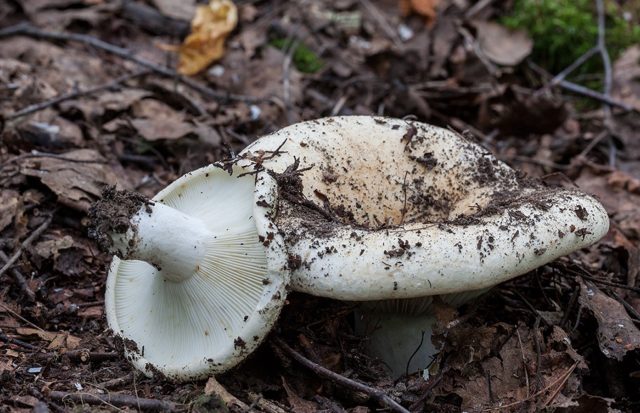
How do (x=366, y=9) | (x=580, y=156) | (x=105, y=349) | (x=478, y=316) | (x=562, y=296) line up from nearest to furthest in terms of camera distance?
(x=105, y=349) < (x=478, y=316) < (x=562, y=296) < (x=580, y=156) < (x=366, y=9)

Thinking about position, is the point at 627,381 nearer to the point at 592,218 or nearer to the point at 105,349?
the point at 592,218

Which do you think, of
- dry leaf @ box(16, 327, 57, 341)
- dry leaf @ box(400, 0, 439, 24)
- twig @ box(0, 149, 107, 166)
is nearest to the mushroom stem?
dry leaf @ box(16, 327, 57, 341)

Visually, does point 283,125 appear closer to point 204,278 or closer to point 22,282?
point 22,282

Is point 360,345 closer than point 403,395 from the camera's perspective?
No

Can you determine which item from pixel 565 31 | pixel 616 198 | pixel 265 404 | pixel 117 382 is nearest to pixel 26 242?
pixel 117 382

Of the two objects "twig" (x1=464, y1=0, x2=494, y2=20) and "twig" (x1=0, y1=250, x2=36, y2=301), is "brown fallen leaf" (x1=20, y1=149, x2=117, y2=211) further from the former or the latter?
"twig" (x1=464, y1=0, x2=494, y2=20)

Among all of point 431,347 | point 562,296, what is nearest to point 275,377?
point 431,347

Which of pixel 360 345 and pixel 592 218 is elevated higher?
pixel 592 218
